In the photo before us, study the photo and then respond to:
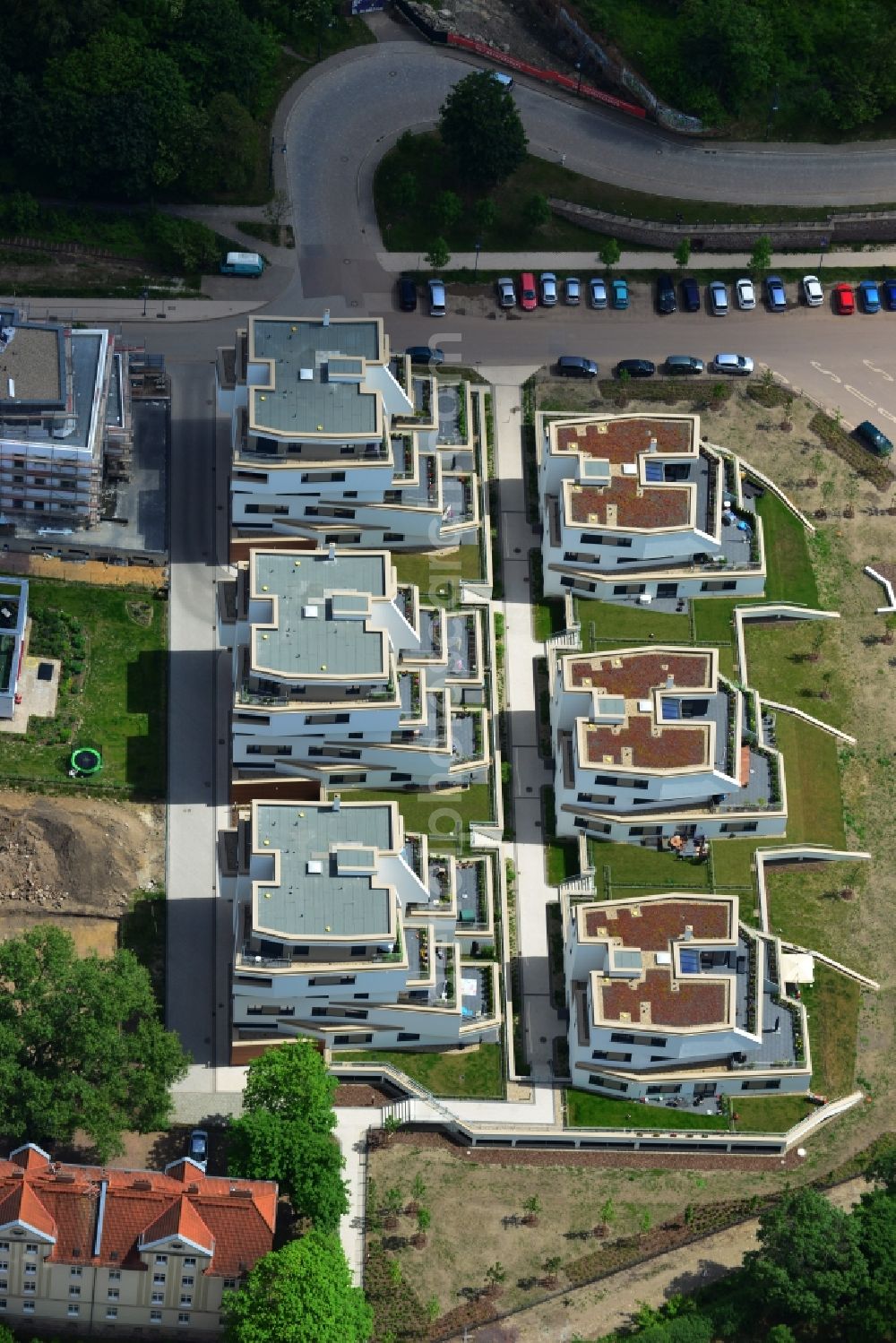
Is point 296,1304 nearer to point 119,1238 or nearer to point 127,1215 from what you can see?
point 119,1238

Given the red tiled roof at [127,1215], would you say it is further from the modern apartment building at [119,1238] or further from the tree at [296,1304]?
the tree at [296,1304]

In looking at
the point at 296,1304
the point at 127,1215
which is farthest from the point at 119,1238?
the point at 296,1304

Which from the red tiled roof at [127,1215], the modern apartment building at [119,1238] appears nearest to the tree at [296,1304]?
the red tiled roof at [127,1215]

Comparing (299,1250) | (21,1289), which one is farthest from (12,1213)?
(299,1250)

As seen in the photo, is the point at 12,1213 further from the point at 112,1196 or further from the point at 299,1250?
the point at 299,1250

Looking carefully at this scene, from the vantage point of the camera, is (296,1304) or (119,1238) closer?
(296,1304)

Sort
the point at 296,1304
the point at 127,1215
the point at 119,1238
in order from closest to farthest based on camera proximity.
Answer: the point at 296,1304 → the point at 119,1238 → the point at 127,1215

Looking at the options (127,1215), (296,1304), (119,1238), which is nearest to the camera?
(296,1304)
